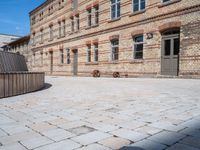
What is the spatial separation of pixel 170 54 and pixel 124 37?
4222 mm

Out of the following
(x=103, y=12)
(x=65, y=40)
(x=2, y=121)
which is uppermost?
(x=103, y=12)

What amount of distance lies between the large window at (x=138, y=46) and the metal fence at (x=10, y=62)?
795cm

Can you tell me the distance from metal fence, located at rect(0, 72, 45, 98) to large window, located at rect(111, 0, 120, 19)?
10432 mm

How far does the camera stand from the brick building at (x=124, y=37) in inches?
496

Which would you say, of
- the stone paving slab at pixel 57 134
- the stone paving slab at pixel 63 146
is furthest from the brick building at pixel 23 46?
the stone paving slab at pixel 63 146

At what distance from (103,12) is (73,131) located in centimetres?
1657

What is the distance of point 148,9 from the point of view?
14.8m

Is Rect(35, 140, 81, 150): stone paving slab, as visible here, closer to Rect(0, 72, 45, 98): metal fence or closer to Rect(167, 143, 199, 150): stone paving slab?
Rect(167, 143, 199, 150): stone paving slab

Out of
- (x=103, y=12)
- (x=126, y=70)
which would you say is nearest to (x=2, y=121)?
(x=126, y=70)

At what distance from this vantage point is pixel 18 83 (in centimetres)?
760

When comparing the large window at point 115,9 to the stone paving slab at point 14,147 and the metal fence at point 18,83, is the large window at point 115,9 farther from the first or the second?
the stone paving slab at point 14,147

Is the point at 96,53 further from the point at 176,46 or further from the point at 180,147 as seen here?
the point at 180,147

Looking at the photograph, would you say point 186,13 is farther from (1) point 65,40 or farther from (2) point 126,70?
(1) point 65,40

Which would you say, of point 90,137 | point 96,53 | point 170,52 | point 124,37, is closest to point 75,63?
point 96,53
